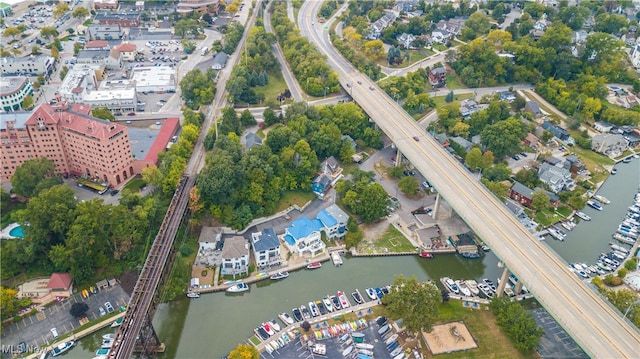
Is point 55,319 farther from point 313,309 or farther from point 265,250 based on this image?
point 313,309

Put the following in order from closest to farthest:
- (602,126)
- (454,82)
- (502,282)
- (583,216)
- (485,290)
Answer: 1. (502,282)
2. (485,290)
3. (583,216)
4. (602,126)
5. (454,82)

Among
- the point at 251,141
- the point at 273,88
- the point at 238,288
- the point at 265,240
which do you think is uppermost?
the point at 251,141

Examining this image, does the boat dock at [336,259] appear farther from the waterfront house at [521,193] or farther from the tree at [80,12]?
the tree at [80,12]

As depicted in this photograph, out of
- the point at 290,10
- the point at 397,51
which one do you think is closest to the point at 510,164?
the point at 397,51

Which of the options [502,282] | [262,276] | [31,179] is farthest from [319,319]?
[31,179]

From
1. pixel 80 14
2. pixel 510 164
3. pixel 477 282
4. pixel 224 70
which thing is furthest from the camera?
pixel 80 14

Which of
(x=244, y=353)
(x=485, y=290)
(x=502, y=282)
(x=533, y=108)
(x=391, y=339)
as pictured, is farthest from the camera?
(x=533, y=108)

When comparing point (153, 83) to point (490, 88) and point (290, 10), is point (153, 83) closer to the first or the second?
point (290, 10)
